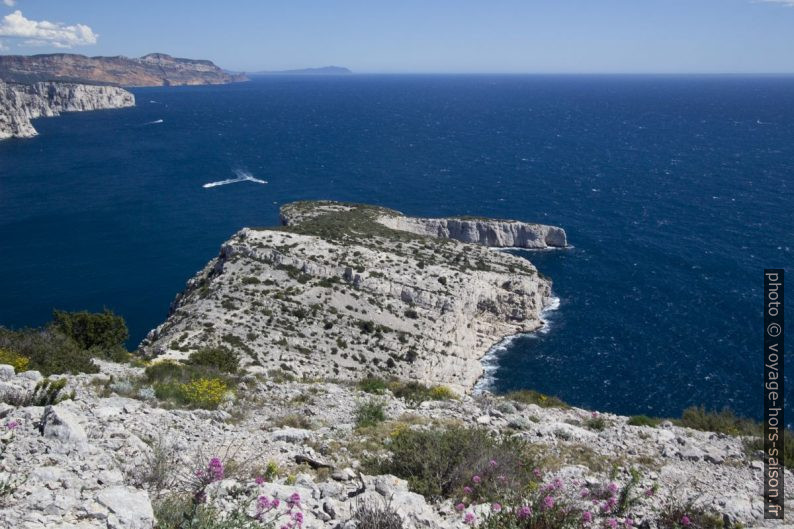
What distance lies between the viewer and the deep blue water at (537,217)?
56.2 meters

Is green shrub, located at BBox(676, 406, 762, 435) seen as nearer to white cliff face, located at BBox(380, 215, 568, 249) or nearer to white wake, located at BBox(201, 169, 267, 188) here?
white cliff face, located at BBox(380, 215, 568, 249)

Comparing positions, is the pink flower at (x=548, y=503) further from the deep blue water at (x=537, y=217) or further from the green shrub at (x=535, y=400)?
the deep blue water at (x=537, y=217)

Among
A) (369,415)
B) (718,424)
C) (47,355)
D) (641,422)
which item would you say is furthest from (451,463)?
(47,355)

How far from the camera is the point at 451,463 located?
13.1m

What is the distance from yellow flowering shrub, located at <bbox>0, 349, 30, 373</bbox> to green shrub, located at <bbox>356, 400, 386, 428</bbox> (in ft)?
38.2

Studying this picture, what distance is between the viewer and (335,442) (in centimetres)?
1583

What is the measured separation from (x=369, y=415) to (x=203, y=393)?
5615mm

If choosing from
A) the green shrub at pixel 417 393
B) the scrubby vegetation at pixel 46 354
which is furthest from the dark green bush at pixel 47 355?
the green shrub at pixel 417 393

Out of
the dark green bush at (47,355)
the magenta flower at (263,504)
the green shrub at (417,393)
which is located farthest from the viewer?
the green shrub at (417,393)

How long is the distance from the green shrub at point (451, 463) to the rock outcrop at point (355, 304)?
25.9m

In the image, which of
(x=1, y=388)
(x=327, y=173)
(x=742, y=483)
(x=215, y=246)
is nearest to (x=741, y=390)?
(x=742, y=483)

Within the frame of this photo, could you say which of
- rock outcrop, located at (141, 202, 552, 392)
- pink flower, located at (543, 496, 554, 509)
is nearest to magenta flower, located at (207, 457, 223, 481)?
pink flower, located at (543, 496, 554, 509)

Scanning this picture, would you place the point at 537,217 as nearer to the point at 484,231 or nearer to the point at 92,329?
the point at 484,231

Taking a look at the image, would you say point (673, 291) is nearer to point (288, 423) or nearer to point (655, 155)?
point (288, 423)
